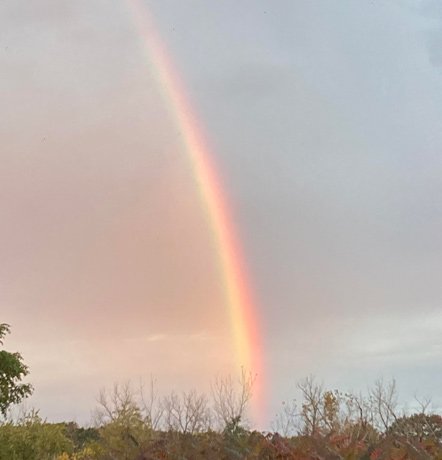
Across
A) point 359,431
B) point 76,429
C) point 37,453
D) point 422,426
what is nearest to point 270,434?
point 359,431

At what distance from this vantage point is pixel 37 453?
80.8 feet

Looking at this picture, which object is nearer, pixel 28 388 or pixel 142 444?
pixel 142 444

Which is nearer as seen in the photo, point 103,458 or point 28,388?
point 103,458

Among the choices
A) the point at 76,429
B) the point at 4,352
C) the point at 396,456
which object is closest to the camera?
the point at 396,456

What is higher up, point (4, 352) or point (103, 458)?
point (4, 352)

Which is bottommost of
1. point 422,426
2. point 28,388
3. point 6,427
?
point 422,426

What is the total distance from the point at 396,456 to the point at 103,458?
7.07ft

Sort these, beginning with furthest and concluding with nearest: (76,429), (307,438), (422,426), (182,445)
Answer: (76,429), (422,426), (182,445), (307,438)

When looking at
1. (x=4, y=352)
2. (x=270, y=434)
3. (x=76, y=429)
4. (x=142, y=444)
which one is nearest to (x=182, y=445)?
(x=142, y=444)

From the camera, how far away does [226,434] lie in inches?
207

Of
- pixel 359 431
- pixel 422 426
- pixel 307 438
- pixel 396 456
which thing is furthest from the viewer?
pixel 422 426

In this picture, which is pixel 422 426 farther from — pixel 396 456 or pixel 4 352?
pixel 4 352

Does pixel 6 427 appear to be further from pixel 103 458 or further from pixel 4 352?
pixel 103 458

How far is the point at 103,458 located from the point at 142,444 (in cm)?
30
